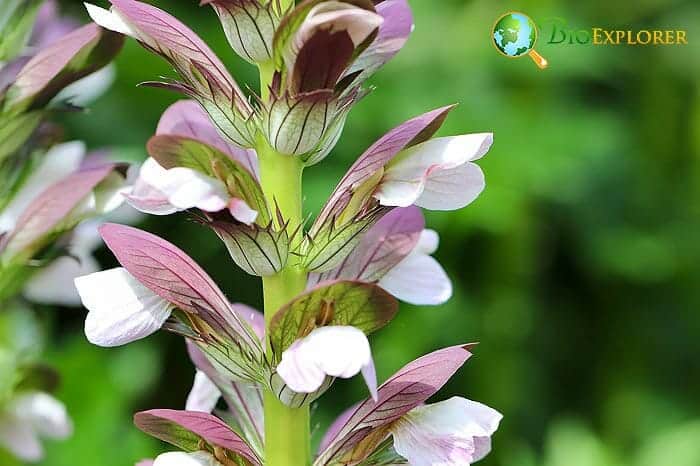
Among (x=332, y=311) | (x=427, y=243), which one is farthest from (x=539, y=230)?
(x=332, y=311)

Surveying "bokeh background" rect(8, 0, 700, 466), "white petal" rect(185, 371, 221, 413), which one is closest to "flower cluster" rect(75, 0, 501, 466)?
"white petal" rect(185, 371, 221, 413)

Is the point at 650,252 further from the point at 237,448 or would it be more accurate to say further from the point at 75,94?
the point at 237,448

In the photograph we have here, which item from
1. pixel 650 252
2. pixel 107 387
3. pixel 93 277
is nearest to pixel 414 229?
pixel 93 277

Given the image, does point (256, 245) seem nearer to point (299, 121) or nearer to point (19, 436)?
point (299, 121)

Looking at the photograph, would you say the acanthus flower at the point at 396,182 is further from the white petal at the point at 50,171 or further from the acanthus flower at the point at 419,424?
the white petal at the point at 50,171

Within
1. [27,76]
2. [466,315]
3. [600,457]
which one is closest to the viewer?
[27,76]
